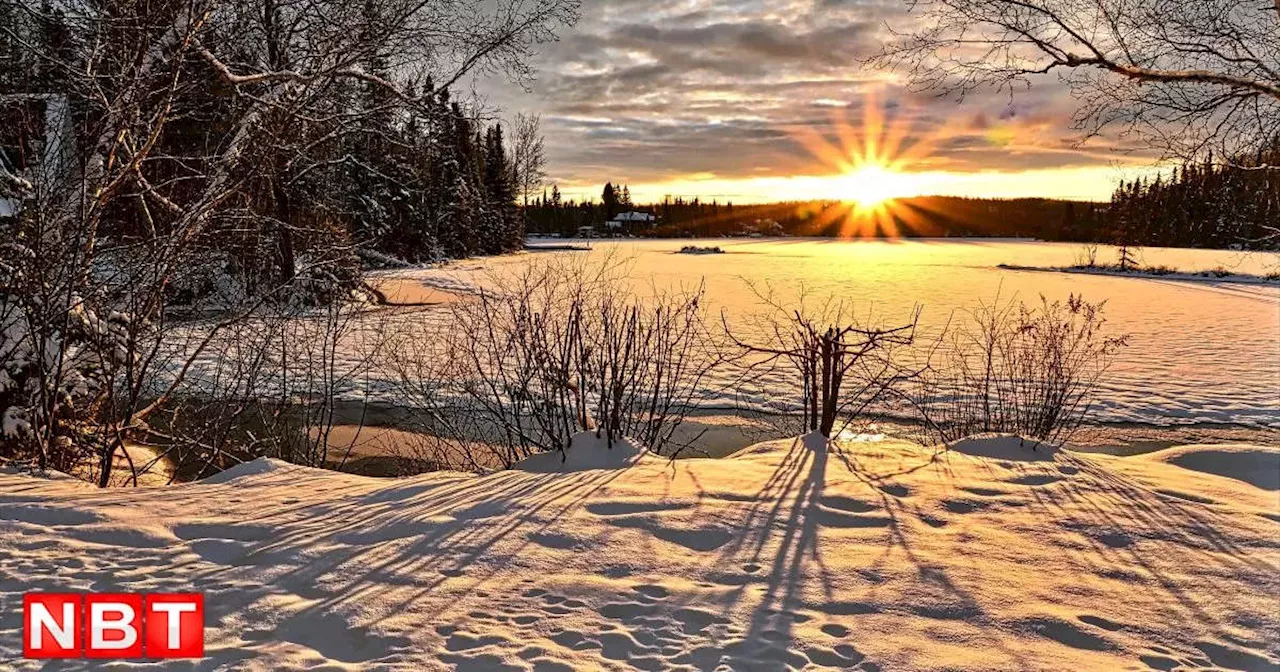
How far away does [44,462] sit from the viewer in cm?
525

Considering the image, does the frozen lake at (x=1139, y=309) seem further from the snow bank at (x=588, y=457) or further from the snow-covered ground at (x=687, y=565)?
the snow-covered ground at (x=687, y=565)

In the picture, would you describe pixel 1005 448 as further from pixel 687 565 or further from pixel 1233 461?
pixel 687 565

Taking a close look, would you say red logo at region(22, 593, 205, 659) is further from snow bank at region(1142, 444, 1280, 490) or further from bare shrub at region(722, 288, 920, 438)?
snow bank at region(1142, 444, 1280, 490)

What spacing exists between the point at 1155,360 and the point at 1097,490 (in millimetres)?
9974

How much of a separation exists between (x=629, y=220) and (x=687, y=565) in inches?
4779

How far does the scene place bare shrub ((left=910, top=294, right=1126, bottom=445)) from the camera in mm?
7328

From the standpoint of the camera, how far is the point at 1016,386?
10.6 metres

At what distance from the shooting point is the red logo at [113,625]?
109 inches

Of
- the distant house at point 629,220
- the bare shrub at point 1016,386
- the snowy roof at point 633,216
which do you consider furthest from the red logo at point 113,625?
the snowy roof at point 633,216

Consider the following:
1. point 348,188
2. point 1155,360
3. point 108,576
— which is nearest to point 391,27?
point 108,576

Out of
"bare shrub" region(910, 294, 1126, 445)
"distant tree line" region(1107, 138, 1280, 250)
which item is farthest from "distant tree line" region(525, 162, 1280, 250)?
"bare shrub" region(910, 294, 1126, 445)

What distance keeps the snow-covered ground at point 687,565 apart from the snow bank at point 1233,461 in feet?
0.16

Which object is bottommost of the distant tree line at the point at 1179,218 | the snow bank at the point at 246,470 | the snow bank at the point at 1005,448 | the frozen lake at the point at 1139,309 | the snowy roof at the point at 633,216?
the snow bank at the point at 246,470

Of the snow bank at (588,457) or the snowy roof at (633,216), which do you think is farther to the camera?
the snowy roof at (633,216)
